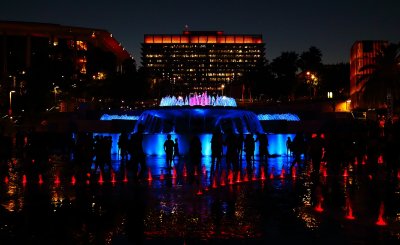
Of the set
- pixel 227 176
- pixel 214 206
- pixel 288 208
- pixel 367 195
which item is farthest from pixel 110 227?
pixel 227 176

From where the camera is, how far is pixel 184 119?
123 feet

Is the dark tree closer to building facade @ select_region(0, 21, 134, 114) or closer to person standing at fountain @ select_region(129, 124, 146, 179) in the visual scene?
building facade @ select_region(0, 21, 134, 114)

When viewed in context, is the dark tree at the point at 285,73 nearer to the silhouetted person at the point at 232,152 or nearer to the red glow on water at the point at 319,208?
the silhouetted person at the point at 232,152

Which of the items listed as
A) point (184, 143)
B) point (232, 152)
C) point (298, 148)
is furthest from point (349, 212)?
point (184, 143)

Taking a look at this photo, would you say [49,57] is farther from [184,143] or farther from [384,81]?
[184,143]

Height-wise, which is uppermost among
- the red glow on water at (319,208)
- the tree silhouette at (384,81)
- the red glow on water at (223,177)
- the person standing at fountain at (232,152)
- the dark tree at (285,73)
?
the dark tree at (285,73)

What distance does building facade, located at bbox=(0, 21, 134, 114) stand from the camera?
7488cm

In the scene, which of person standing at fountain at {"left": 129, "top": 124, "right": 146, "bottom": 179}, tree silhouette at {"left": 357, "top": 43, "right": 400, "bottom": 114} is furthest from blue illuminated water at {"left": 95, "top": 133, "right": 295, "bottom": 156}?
tree silhouette at {"left": 357, "top": 43, "right": 400, "bottom": 114}

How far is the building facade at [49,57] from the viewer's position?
7488cm

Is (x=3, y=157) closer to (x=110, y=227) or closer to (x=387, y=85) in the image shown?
(x=110, y=227)

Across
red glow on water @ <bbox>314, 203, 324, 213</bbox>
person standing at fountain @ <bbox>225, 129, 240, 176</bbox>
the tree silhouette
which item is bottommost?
red glow on water @ <bbox>314, 203, 324, 213</bbox>

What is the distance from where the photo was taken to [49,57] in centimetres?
8219

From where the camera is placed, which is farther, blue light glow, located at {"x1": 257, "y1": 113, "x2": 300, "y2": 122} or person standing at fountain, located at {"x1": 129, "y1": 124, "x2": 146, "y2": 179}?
blue light glow, located at {"x1": 257, "y1": 113, "x2": 300, "y2": 122}

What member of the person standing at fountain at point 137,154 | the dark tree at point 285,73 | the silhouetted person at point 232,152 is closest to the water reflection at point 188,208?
the person standing at fountain at point 137,154
